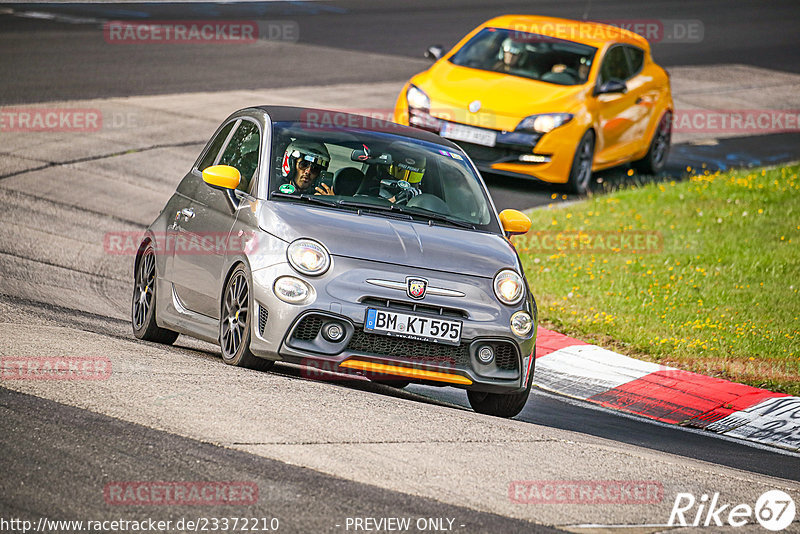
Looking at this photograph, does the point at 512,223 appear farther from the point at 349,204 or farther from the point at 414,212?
the point at 349,204

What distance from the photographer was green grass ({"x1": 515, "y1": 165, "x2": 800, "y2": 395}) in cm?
1041

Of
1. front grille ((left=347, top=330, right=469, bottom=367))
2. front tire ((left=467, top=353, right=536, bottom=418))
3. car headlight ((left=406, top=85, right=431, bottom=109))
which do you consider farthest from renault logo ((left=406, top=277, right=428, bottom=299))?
car headlight ((left=406, top=85, right=431, bottom=109))

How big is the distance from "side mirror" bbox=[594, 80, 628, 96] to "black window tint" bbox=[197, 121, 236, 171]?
781 cm

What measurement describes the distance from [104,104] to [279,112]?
30.6 feet

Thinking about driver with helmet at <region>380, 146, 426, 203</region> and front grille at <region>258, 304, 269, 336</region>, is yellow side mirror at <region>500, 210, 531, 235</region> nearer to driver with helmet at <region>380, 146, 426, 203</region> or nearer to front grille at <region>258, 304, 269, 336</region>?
driver with helmet at <region>380, 146, 426, 203</region>

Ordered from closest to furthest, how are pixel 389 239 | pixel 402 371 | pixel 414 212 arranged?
pixel 402 371
pixel 389 239
pixel 414 212

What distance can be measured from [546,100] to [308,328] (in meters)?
8.73

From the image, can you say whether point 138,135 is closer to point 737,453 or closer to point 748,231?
point 748,231

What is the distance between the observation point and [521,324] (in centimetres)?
762

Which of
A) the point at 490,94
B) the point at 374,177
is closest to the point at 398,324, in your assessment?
the point at 374,177

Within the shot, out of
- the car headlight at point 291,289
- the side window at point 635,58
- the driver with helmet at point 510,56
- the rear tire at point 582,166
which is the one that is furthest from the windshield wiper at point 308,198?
the side window at point 635,58

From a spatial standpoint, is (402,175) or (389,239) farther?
(402,175)

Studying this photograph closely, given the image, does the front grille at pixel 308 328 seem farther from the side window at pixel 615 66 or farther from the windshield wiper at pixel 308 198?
the side window at pixel 615 66

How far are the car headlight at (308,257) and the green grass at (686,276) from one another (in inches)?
154
